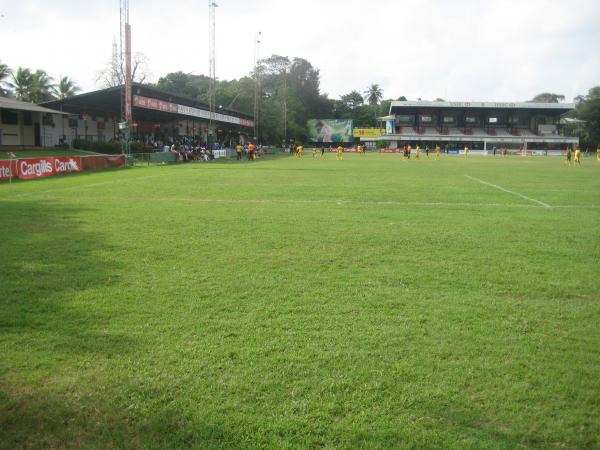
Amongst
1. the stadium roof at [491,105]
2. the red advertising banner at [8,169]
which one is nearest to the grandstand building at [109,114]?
the red advertising banner at [8,169]

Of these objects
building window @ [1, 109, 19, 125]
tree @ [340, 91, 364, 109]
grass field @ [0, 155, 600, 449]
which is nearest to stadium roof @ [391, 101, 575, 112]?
tree @ [340, 91, 364, 109]

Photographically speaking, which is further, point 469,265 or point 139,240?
point 139,240

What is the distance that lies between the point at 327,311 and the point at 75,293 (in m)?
2.89

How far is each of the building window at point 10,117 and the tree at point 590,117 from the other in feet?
310

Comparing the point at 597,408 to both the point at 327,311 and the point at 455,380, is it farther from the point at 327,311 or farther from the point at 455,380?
the point at 327,311

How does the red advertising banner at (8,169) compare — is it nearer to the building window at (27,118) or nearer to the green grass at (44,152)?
the green grass at (44,152)

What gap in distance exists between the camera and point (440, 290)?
6.15 m

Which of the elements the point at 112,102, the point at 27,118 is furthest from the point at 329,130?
the point at 27,118

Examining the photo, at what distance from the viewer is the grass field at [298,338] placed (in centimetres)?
Result: 329

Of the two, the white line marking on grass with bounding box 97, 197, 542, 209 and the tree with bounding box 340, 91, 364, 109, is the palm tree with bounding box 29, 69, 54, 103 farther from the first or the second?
the tree with bounding box 340, 91, 364, 109

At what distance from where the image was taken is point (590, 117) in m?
95.2

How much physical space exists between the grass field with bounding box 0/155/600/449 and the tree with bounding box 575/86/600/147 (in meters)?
99.6

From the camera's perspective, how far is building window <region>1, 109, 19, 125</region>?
37.2 metres

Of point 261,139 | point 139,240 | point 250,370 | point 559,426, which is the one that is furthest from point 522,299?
point 261,139
